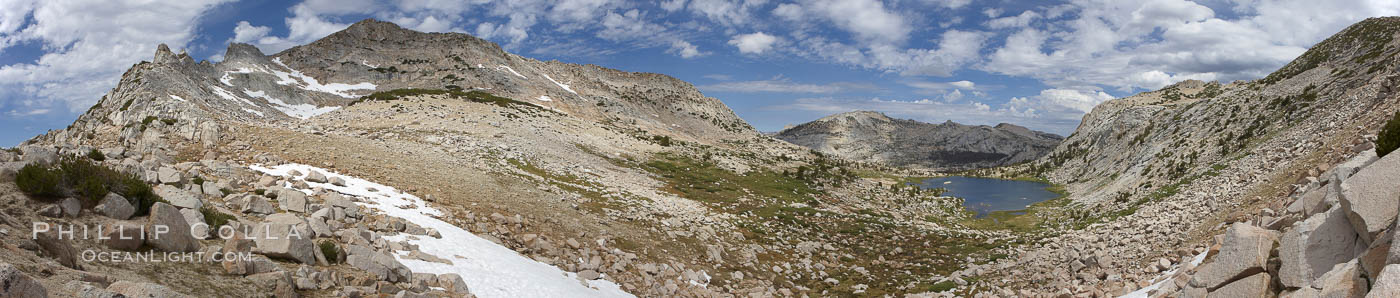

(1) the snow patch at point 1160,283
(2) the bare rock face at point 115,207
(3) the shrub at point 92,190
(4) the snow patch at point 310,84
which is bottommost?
(1) the snow patch at point 1160,283

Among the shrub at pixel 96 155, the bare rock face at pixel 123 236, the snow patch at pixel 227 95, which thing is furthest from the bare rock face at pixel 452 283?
the snow patch at pixel 227 95

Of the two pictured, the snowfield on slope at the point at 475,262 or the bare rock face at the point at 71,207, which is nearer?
the bare rock face at the point at 71,207

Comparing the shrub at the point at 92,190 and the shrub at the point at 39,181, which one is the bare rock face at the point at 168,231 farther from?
Result: the shrub at the point at 39,181

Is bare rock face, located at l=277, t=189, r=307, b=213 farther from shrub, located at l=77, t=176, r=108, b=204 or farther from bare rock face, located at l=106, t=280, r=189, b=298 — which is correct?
bare rock face, located at l=106, t=280, r=189, b=298

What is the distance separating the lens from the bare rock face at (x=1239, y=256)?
382 inches

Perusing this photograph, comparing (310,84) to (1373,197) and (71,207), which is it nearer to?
(71,207)

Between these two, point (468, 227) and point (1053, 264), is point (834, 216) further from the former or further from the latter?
point (468, 227)

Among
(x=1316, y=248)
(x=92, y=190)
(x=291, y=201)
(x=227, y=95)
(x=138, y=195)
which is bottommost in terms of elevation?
(x=1316, y=248)

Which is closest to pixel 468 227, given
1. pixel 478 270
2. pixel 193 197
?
pixel 478 270

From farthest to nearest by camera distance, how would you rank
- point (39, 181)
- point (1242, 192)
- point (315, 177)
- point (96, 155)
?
1. point (315, 177)
2. point (1242, 192)
3. point (96, 155)
4. point (39, 181)

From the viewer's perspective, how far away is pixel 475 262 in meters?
15.7

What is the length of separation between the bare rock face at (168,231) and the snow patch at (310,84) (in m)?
77.4

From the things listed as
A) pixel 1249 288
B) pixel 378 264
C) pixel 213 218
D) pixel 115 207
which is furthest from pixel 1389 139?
pixel 115 207

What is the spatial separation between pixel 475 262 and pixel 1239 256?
1697cm
